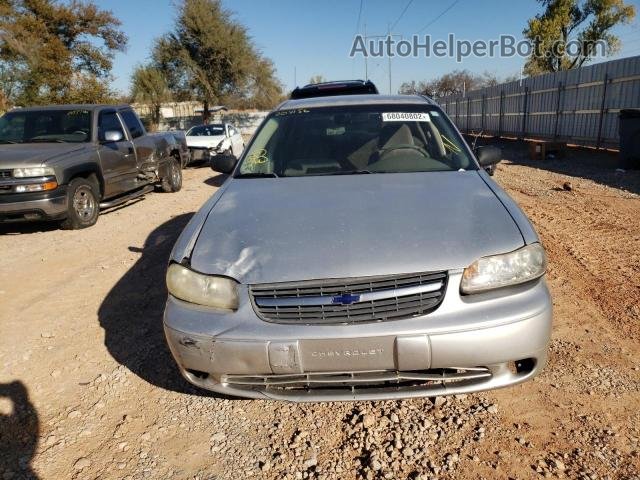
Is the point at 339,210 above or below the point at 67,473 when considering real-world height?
above

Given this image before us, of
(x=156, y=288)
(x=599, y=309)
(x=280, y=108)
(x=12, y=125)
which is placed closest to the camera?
(x=599, y=309)

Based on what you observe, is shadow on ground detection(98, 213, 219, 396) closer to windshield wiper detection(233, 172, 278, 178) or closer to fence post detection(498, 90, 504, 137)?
windshield wiper detection(233, 172, 278, 178)

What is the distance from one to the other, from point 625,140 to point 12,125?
11520 mm

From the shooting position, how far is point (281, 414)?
262 cm

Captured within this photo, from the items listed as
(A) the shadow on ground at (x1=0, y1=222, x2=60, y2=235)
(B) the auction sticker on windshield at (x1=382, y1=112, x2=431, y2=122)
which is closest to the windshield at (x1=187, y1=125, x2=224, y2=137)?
(A) the shadow on ground at (x1=0, y1=222, x2=60, y2=235)

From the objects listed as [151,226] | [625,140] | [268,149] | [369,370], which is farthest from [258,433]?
[625,140]

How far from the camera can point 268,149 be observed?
3.78 metres

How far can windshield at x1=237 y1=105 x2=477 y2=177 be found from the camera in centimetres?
349

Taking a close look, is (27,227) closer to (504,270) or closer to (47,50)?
(504,270)

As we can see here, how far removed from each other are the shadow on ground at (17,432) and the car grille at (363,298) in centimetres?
141

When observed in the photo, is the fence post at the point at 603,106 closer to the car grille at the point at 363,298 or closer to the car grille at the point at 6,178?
the car grille at the point at 363,298

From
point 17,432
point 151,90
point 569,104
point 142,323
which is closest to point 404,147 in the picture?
point 142,323

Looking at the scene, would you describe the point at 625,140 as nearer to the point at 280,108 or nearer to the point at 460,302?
the point at 280,108

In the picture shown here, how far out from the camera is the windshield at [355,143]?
349cm
